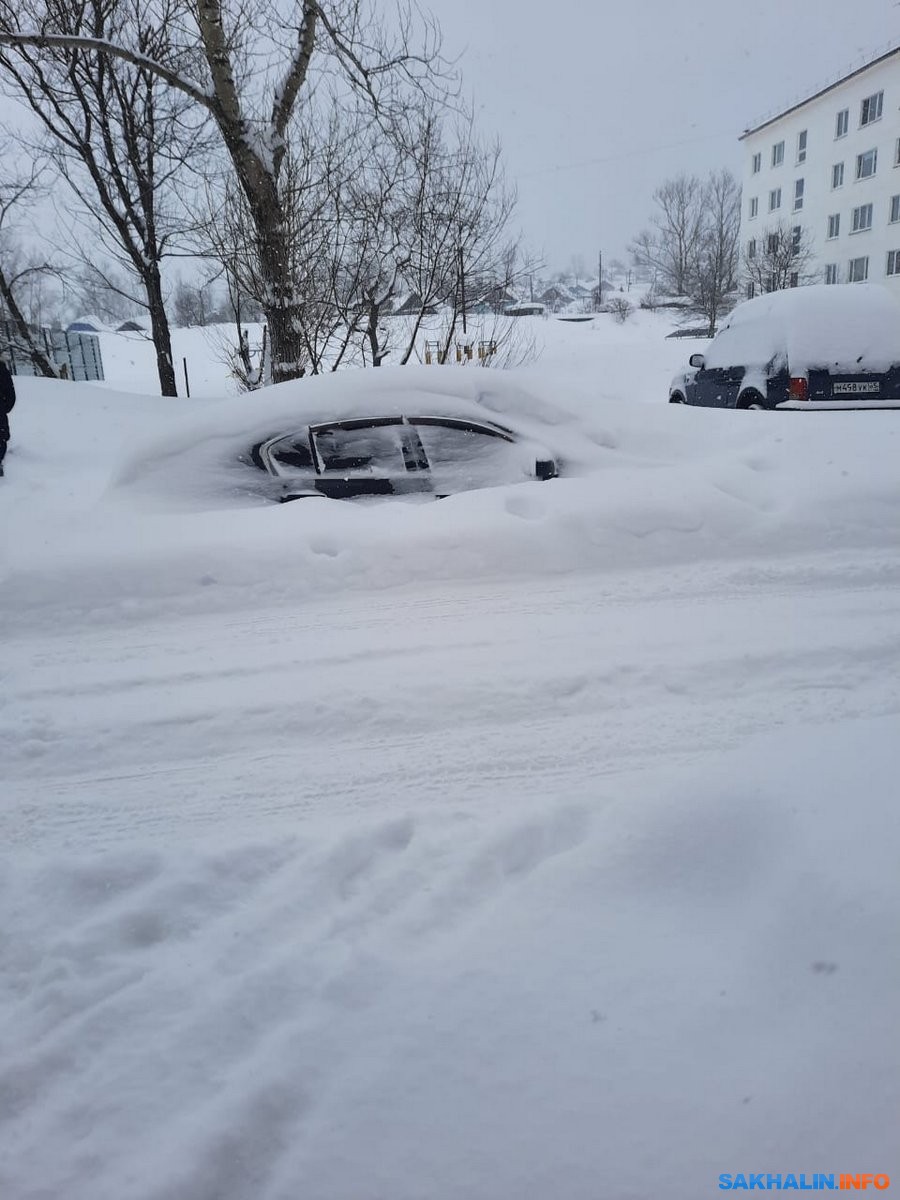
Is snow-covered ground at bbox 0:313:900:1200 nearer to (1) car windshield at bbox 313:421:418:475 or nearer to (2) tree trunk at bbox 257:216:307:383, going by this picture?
(1) car windshield at bbox 313:421:418:475

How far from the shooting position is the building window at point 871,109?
32281mm

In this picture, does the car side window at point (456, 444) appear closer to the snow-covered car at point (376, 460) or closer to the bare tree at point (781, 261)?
the snow-covered car at point (376, 460)

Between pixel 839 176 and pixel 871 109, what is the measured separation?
3.14m

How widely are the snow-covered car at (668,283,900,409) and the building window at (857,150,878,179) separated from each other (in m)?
33.3

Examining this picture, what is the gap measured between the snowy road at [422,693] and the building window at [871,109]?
39568 mm

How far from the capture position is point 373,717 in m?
3.21

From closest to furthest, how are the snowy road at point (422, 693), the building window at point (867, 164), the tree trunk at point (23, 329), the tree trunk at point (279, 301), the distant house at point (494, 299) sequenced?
1. the snowy road at point (422, 693)
2. the tree trunk at point (279, 301)
3. the distant house at point (494, 299)
4. the tree trunk at point (23, 329)
5. the building window at point (867, 164)

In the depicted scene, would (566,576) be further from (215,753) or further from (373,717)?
(215,753)

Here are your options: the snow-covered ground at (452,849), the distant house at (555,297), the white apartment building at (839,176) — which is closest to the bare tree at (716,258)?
the white apartment building at (839,176)

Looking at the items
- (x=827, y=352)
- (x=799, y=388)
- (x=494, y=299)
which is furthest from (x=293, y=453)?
(x=494, y=299)

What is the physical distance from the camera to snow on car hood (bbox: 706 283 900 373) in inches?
307

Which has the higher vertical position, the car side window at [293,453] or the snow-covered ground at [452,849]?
the car side window at [293,453]

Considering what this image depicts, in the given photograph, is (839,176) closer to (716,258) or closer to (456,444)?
(716,258)

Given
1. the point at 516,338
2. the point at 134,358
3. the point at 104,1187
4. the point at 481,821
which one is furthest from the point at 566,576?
the point at 134,358
